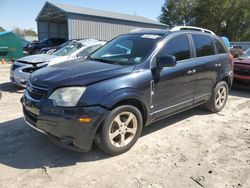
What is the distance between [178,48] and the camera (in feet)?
15.7

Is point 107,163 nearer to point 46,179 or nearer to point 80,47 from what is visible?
point 46,179

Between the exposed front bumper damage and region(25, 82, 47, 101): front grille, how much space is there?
0.14 metres

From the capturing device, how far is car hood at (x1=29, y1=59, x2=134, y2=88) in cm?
359

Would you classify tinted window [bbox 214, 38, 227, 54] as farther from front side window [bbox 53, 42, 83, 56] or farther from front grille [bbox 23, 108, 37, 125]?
front side window [bbox 53, 42, 83, 56]

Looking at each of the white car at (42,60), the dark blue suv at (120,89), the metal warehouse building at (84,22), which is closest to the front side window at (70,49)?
the white car at (42,60)

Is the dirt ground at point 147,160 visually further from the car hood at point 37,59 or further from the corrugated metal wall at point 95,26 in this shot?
the corrugated metal wall at point 95,26

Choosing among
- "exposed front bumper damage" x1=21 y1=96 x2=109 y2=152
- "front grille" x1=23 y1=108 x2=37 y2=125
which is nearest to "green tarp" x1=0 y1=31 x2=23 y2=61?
"front grille" x1=23 y1=108 x2=37 y2=125

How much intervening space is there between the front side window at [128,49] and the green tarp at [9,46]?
1469 cm

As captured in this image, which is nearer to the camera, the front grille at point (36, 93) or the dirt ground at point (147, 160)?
the dirt ground at point (147, 160)

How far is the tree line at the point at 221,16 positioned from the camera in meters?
40.5

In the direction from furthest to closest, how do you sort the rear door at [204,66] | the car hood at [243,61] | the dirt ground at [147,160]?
the car hood at [243,61] → the rear door at [204,66] → the dirt ground at [147,160]

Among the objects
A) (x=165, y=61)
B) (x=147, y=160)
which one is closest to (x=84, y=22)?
(x=165, y=61)

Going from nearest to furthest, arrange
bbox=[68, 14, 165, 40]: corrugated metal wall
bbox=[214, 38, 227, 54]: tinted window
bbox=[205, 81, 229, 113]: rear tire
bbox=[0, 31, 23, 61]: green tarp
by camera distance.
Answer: bbox=[205, 81, 229, 113]: rear tire, bbox=[214, 38, 227, 54]: tinted window, bbox=[0, 31, 23, 61]: green tarp, bbox=[68, 14, 165, 40]: corrugated metal wall

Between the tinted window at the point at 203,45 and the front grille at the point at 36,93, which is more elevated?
the tinted window at the point at 203,45
